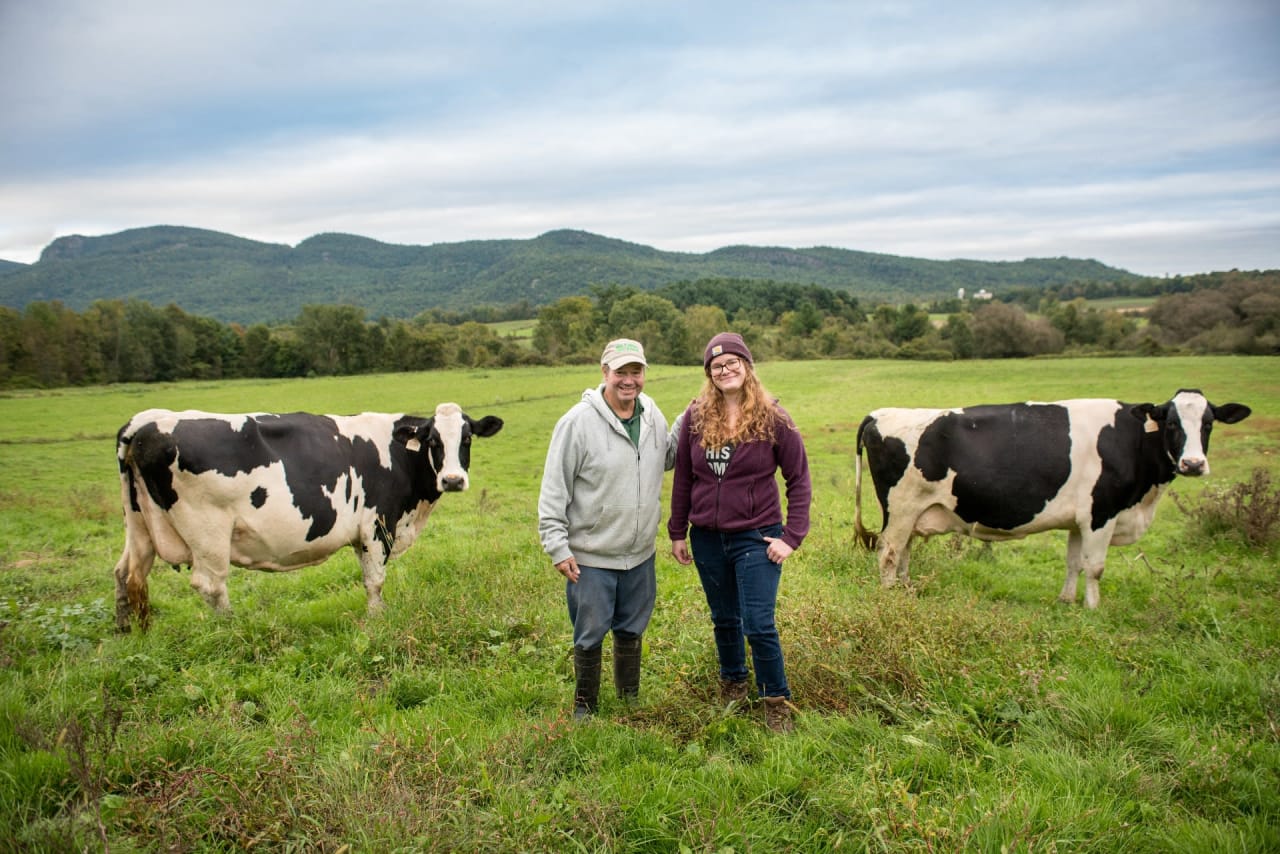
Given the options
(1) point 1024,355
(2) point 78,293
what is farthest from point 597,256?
(1) point 1024,355

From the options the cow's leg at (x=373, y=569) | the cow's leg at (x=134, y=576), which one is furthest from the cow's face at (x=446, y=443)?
the cow's leg at (x=134, y=576)

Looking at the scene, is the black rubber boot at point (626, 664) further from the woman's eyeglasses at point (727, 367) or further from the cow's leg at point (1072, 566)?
the cow's leg at point (1072, 566)

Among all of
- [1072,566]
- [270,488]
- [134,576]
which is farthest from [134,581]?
[1072,566]

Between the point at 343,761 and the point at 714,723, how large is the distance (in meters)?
1.96

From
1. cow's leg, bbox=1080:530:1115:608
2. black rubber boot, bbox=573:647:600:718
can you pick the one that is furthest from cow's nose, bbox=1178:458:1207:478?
black rubber boot, bbox=573:647:600:718

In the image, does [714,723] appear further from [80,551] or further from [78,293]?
[78,293]

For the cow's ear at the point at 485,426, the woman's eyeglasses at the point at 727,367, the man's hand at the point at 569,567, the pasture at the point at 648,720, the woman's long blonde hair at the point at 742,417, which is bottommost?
the pasture at the point at 648,720

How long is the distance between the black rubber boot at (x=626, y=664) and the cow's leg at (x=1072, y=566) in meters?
4.91

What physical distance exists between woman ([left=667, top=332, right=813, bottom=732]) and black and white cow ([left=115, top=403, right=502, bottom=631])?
3.20 meters

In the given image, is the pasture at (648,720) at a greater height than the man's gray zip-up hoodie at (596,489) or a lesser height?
lesser

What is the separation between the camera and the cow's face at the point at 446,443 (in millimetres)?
6852

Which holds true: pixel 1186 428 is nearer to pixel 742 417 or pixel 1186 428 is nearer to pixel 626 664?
pixel 742 417

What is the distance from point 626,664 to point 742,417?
173cm

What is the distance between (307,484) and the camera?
6.54 metres
